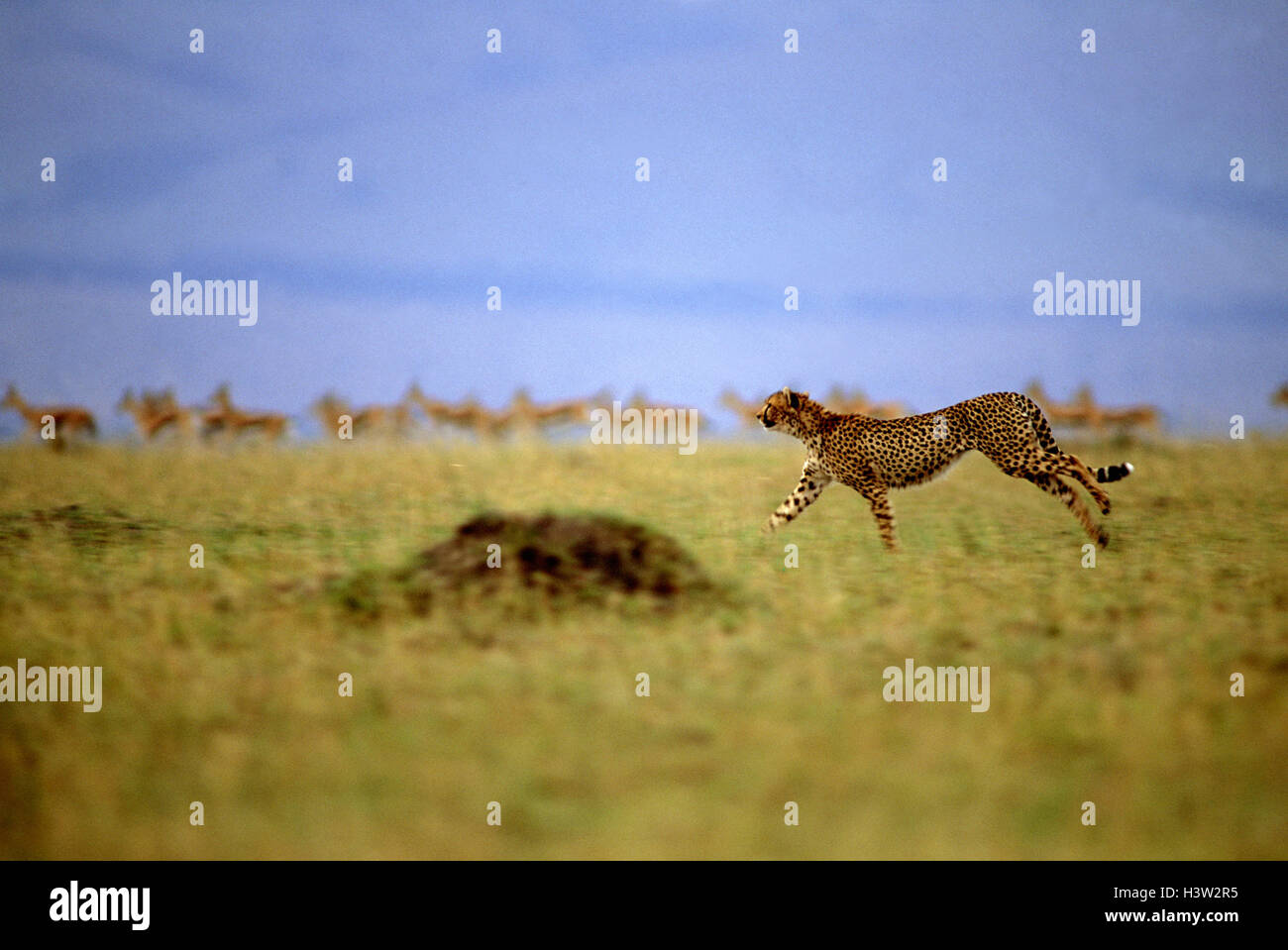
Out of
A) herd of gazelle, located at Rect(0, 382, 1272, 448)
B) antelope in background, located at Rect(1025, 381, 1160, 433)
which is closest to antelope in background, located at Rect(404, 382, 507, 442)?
herd of gazelle, located at Rect(0, 382, 1272, 448)

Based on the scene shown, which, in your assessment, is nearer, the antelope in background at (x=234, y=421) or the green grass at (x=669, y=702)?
the green grass at (x=669, y=702)

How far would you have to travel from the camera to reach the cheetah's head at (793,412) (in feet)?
39.8

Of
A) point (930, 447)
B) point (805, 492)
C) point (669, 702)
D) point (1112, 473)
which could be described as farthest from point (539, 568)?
point (1112, 473)

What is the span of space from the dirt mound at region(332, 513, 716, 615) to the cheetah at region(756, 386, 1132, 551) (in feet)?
7.07

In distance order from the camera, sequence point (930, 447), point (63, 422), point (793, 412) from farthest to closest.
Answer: point (63, 422) < point (793, 412) < point (930, 447)

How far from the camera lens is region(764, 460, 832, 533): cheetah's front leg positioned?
1213 centimetres

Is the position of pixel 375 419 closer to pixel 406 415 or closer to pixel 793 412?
pixel 406 415

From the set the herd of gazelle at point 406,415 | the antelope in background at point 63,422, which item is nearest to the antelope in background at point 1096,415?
the herd of gazelle at point 406,415

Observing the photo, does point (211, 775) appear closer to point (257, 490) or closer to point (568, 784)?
point (568, 784)

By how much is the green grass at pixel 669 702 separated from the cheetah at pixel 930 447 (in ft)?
2.99

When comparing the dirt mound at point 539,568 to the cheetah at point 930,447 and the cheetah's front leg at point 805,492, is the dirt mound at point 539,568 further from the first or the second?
the cheetah at point 930,447

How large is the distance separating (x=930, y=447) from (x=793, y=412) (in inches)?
62.0

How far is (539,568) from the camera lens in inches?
414
